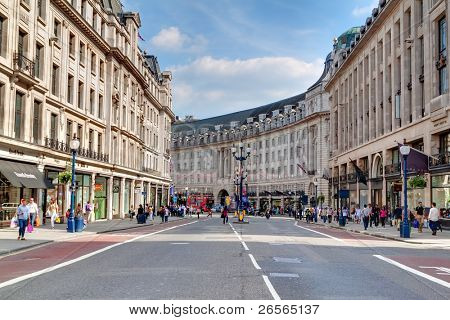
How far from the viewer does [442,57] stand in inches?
1470

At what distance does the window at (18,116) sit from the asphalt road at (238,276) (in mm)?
15395

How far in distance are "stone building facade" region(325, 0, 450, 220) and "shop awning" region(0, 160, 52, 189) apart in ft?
81.1

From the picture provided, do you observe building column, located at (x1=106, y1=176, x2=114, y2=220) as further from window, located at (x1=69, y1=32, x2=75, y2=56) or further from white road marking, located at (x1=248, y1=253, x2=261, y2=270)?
white road marking, located at (x1=248, y1=253, x2=261, y2=270)

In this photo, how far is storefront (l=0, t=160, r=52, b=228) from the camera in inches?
1136

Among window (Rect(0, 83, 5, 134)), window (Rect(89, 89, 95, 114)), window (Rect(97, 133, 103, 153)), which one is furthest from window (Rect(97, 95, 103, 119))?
window (Rect(0, 83, 5, 134))

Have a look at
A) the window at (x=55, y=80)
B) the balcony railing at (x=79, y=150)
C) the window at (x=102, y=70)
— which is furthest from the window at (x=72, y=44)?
the window at (x=102, y=70)

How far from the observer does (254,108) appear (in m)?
132

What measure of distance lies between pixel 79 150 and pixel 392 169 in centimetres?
2695

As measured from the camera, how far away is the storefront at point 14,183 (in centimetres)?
2884

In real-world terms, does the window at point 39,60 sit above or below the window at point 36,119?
above

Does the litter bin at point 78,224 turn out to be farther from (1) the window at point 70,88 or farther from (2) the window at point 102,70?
(2) the window at point 102,70

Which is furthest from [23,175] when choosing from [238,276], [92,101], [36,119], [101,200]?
[238,276]

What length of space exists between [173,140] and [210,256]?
133 metres
